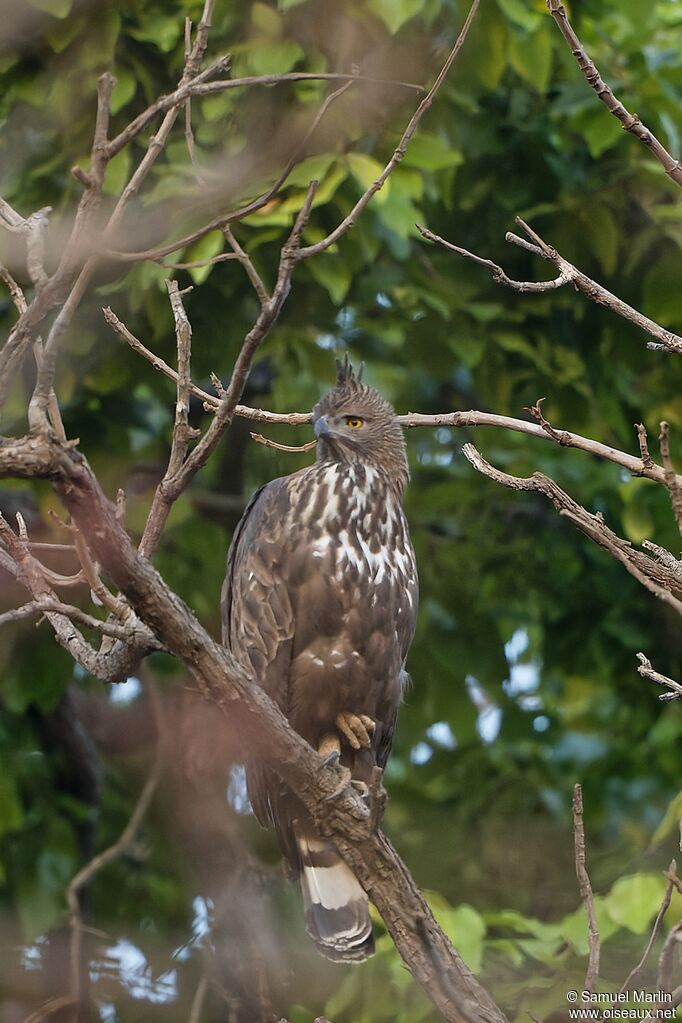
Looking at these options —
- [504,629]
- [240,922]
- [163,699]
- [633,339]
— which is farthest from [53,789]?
[633,339]

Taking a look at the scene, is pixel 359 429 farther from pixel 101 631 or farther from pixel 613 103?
pixel 613 103

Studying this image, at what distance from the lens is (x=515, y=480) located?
2240 mm

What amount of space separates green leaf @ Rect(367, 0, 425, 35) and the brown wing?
4.34ft

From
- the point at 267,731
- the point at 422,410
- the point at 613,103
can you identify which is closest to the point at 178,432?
the point at 267,731

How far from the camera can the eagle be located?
353cm

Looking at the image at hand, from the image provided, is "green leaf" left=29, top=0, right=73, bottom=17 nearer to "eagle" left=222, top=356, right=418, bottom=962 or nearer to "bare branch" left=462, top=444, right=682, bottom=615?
"eagle" left=222, top=356, right=418, bottom=962

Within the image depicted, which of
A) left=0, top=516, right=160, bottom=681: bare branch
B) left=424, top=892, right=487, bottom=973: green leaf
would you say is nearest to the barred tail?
left=424, top=892, right=487, bottom=973: green leaf

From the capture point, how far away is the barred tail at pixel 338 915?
3.57 m

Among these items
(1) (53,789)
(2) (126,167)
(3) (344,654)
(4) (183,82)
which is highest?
(4) (183,82)

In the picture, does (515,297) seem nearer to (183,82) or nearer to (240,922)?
(240,922)

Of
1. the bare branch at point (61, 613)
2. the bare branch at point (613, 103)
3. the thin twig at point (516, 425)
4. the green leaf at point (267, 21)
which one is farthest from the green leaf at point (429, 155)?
the bare branch at point (61, 613)

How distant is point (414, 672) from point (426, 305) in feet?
4.56

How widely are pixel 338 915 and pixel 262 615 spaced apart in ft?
2.69

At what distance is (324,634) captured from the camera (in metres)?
3.54
